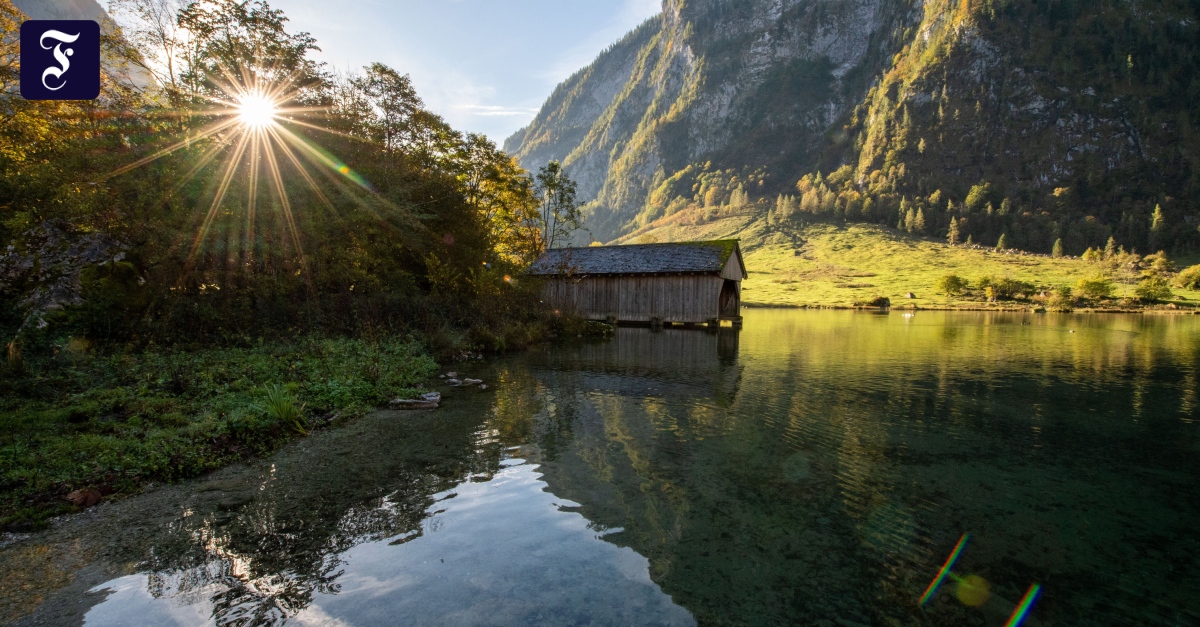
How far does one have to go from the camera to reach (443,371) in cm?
1500

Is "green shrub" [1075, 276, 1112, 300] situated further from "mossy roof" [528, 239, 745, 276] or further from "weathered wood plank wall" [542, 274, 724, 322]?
"weathered wood plank wall" [542, 274, 724, 322]

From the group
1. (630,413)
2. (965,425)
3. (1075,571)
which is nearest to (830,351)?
(965,425)

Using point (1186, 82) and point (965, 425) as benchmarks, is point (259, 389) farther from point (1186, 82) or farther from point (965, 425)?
point (1186, 82)

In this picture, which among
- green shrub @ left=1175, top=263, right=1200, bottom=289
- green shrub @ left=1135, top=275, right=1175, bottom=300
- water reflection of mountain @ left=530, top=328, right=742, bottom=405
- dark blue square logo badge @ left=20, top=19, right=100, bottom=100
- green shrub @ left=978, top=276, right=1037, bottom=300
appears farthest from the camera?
green shrub @ left=1175, top=263, right=1200, bottom=289

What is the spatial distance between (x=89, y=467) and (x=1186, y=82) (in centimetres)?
23625

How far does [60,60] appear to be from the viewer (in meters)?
12.4

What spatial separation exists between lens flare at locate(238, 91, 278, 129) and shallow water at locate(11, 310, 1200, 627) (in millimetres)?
13342

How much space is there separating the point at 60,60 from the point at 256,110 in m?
6.35

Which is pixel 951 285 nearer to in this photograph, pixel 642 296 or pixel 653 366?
pixel 642 296

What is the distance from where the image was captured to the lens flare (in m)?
17.8

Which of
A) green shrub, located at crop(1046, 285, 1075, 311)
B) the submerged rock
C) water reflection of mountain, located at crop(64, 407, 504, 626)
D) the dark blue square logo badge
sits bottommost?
water reflection of mountain, located at crop(64, 407, 504, 626)

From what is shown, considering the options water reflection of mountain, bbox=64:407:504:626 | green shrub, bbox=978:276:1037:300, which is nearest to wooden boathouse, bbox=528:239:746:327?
water reflection of mountain, bbox=64:407:504:626

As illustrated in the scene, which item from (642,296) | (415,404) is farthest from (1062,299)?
(415,404)

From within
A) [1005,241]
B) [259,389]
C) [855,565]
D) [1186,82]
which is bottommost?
[855,565]
